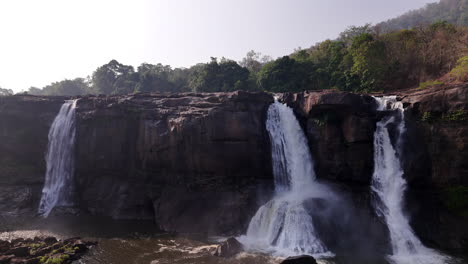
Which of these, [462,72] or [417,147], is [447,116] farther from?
[462,72]

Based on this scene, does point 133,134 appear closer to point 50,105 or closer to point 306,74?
point 50,105

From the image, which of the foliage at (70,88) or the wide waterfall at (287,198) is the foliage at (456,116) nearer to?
the wide waterfall at (287,198)

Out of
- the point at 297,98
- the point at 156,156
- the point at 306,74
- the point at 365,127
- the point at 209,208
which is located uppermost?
the point at 306,74

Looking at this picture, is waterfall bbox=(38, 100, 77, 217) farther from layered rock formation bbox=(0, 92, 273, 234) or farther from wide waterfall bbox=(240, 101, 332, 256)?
wide waterfall bbox=(240, 101, 332, 256)

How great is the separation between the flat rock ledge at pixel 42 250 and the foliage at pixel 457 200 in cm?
2251

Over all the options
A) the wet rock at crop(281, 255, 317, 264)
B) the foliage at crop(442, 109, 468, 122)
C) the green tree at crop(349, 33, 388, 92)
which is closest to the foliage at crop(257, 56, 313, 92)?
the green tree at crop(349, 33, 388, 92)

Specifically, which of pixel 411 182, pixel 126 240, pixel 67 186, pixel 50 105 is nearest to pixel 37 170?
pixel 67 186

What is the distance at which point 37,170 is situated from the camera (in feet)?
90.9

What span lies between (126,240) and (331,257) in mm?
12944

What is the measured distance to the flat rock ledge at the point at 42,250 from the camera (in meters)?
16.6

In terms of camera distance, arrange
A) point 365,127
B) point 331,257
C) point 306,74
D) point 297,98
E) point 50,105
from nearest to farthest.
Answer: point 331,257, point 365,127, point 297,98, point 50,105, point 306,74

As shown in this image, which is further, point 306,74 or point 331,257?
point 306,74

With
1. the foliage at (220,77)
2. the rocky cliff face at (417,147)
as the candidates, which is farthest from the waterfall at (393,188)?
the foliage at (220,77)

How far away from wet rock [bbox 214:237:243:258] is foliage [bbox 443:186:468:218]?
1342 centimetres
